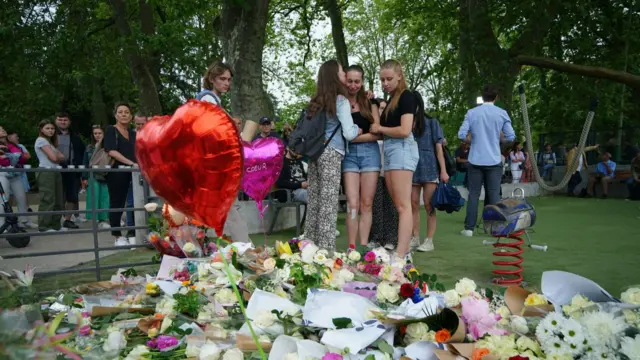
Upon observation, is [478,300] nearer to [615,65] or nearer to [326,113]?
[326,113]

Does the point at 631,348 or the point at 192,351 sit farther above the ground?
the point at 631,348

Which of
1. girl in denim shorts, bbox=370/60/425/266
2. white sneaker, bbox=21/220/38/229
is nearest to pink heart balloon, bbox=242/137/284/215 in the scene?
girl in denim shorts, bbox=370/60/425/266

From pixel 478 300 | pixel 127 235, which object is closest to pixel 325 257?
pixel 478 300

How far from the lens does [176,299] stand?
286cm

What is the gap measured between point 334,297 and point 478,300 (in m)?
0.65

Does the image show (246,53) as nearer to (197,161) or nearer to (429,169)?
(429,169)

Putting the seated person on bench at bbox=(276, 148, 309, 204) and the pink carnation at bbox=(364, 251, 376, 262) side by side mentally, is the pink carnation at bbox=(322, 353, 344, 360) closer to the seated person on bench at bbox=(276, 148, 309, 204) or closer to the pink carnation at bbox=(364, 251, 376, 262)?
the pink carnation at bbox=(364, 251, 376, 262)

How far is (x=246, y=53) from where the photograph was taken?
8.46 metres

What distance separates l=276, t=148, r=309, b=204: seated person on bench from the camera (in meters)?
7.32

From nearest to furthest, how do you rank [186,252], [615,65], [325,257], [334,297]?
[334,297]
[325,257]
[186,252]
[615,65]

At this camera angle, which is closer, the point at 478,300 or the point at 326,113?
the point at 478,300

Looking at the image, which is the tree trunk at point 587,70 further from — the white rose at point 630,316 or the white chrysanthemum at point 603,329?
the white chrysanthemum at point 603,329

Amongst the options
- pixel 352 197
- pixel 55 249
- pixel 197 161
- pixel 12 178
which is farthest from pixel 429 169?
pixel 12 178

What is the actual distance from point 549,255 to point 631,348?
417 cm
